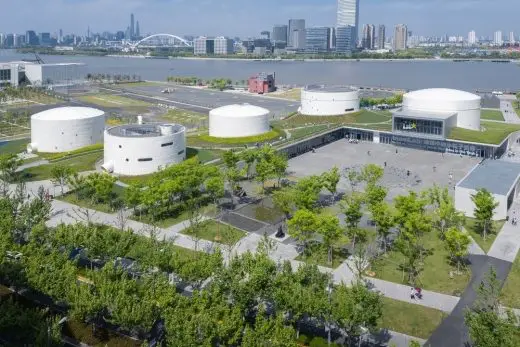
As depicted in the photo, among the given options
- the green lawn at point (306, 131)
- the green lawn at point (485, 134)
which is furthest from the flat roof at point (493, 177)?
the green lawn at point (306, 131)

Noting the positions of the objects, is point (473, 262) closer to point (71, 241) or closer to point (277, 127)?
point (71, 241)

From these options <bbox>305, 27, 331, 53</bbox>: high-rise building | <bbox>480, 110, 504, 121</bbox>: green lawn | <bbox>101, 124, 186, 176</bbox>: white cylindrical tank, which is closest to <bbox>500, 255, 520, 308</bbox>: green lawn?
<bbox>101, 124, 186, 176</bbox>: white cylindrical tank

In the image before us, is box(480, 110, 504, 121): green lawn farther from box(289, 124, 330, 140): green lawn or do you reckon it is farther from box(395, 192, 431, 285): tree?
box(395, 192, 431, 285): tree

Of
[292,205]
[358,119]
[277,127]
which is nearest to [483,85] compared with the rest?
[358,119]

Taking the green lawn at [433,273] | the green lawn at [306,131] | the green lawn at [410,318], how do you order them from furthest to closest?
1. the green lawn at [306,131]
2. the green lawn at [433,273]
3. the green lawn at [410,318]

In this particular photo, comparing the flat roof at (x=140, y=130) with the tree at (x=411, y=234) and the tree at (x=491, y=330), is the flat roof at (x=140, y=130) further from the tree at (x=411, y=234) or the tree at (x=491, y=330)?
the tree at (x=491, y=330)

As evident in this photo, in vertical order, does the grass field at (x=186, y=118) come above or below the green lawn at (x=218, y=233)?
above

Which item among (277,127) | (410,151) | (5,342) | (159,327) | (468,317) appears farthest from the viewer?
(277,127)

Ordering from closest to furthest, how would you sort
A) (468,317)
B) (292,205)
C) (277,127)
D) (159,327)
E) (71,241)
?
(468,317) < (159,327) < (71,241) < (292,205) < (277,127)
